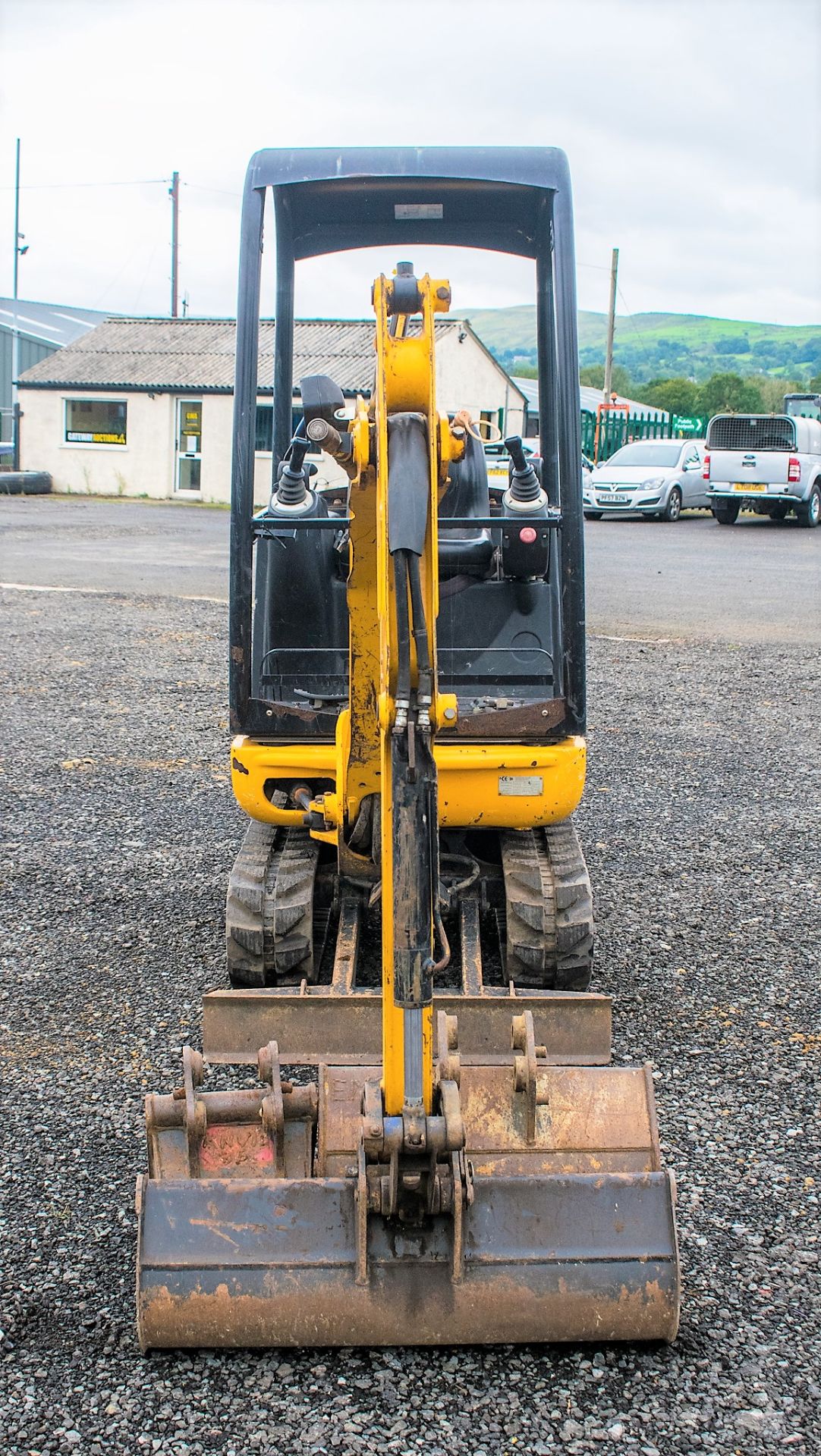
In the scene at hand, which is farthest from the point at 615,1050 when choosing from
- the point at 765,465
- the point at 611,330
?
the point at 611,330

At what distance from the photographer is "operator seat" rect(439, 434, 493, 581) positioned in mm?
4840

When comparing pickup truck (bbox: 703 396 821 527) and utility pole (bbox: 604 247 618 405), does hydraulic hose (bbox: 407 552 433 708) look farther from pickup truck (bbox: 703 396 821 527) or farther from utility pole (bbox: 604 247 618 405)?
utility pole (bbox: 604 247 618 405)

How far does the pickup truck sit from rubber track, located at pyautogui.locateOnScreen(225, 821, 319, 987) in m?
22.7

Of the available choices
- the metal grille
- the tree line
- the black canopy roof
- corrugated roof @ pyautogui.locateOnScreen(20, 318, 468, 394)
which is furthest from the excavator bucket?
the tree line

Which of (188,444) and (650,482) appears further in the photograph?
(188,444)

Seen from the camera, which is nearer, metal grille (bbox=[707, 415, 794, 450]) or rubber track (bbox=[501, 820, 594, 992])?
rubber track (bbox=[501, 820, 594, 992])

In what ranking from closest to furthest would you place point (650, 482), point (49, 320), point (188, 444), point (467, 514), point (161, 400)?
point (467, 514), point (650, 482), point (161, 400), point (188, 444), point (49, 320)

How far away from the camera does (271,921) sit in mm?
4609

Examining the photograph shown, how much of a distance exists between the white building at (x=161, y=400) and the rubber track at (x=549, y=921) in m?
26.4

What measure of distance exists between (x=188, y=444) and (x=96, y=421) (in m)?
2.59

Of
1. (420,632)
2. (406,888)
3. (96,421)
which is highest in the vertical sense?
(96,421)

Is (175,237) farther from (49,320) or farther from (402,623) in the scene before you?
(402,623)

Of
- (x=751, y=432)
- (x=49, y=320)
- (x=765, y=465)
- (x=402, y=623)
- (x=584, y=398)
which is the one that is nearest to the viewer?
(x=402, y=623)

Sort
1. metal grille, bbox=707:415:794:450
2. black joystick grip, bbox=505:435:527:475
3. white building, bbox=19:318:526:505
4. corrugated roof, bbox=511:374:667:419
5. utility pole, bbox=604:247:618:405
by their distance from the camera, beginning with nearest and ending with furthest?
black joystick grip, bbox=505:435:527:475
metal grille, bbox=707:415:794:450
white building, bbox=19:318:526:505
corrugated roof, bbox=511:374:667:419
utility pole, bbox=604:247:618:405
